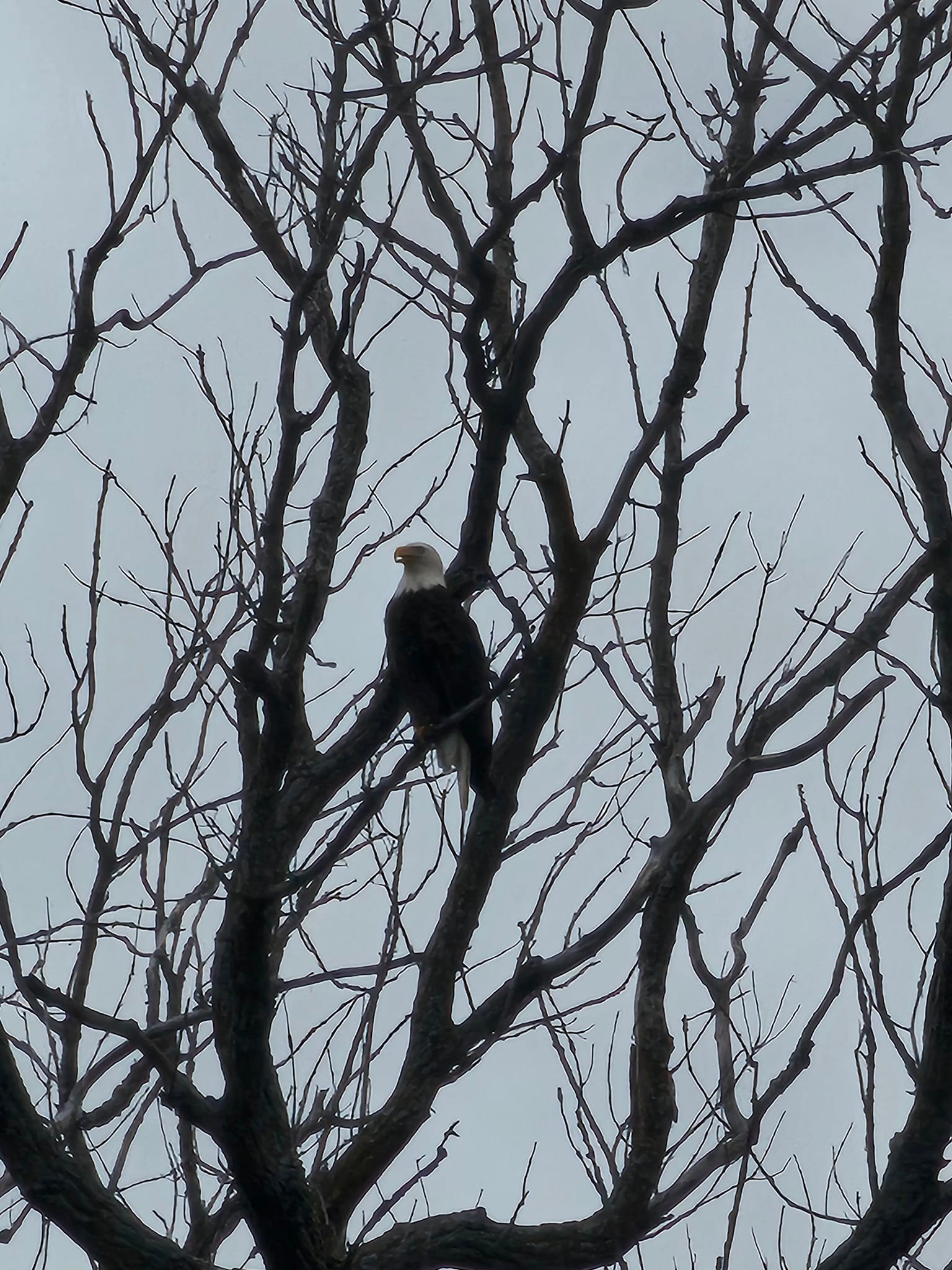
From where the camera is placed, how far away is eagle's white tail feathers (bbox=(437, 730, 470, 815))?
4191mm

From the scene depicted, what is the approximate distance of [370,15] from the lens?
2.60 metres

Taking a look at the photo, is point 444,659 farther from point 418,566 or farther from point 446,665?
point 418,566

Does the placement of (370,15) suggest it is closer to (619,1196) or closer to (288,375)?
(288,375)

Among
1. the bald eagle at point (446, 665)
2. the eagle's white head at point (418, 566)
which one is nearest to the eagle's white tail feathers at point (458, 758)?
the bald eagle at point (446, 665)

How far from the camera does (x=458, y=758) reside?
4320 mm

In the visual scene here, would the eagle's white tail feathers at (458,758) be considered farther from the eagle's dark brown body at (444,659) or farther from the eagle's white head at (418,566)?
the eagle's white head at (418,566)

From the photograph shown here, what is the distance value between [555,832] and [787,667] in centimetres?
77

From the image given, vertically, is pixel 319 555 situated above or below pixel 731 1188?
above

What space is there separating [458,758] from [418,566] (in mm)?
806

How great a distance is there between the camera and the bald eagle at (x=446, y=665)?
4156 millimetres

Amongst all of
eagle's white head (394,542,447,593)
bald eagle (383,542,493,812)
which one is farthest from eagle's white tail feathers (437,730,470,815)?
eagle's white head (394,542,447,593)

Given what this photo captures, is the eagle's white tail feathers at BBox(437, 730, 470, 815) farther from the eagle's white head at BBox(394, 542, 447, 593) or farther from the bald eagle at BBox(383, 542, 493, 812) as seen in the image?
the eagle's white head at BBox(394, 542, 447, 593)

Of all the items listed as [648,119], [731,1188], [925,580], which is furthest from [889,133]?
[731,1188]

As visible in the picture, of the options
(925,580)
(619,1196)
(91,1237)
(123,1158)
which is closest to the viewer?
(91,1237)
